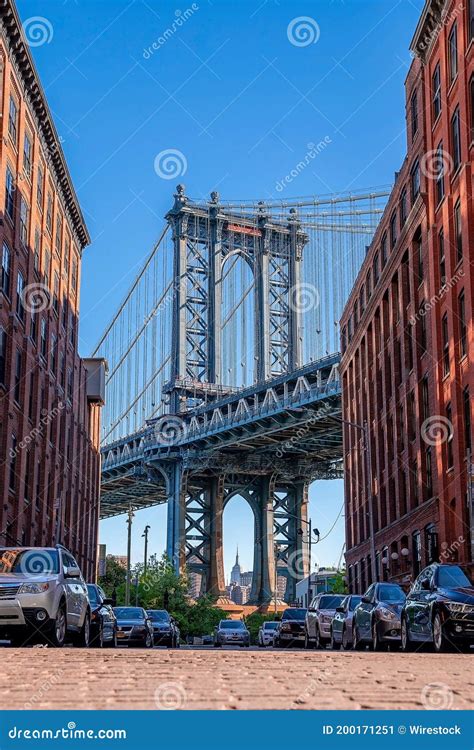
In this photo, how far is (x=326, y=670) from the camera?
11.1 m

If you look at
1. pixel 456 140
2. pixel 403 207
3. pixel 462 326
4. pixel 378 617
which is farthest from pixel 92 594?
pixel 403 207

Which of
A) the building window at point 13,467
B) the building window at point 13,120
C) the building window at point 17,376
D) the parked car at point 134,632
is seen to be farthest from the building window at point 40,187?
the parked car at point 134,632

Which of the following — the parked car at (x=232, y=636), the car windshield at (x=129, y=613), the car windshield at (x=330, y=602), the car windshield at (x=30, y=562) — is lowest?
the parked car at (x=232, y=636)

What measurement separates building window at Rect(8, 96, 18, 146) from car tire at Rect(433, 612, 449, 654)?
32.0m

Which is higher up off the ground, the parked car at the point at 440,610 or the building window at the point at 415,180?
the building window at the point at 415,180

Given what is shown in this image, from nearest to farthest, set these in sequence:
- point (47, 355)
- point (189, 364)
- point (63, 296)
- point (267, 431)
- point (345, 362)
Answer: point (47, 355) < point (63, 296) < point (345, 362) < point (267, 431) < point (189, 364)

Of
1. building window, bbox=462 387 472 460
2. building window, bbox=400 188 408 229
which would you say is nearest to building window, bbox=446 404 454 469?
building window, bbox=462 387 472 460

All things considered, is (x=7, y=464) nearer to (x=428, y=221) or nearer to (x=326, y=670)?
(x=428, y=221)

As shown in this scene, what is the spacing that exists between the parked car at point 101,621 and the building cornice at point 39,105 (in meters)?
25.8

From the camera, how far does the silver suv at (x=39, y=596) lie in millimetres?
18641

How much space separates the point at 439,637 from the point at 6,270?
29347 mm

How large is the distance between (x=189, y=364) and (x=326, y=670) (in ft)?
304

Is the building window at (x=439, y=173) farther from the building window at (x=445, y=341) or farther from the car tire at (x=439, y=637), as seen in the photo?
the car tire at (x=439, y=637)

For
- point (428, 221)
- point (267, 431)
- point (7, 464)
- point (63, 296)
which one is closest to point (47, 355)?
point (63, 296)
